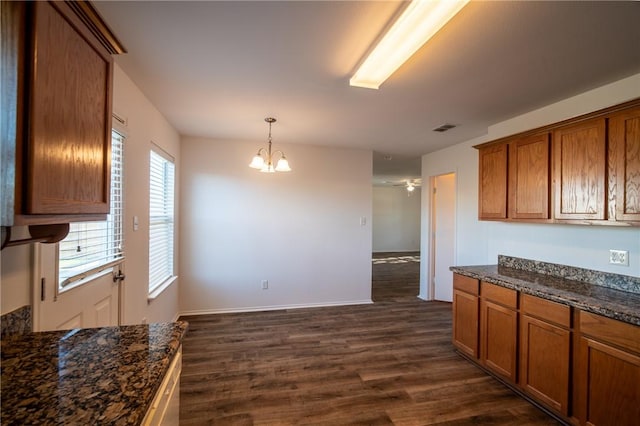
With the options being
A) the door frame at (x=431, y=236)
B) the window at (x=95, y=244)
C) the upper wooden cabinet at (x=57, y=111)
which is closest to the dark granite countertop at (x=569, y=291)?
the door frame at (x=431, y=236)

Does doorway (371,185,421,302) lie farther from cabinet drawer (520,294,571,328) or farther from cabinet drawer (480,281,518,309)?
cabinet drawer (520,294,571,328)

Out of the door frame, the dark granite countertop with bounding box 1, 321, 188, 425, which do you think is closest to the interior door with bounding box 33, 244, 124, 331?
the dark granite countertop with bounding box 1, 321, 188, 425

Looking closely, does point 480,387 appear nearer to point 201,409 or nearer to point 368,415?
point 368,415

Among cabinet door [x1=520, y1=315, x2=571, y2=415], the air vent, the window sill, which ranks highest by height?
the air vent

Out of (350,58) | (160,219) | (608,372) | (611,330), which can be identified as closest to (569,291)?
(611,330)

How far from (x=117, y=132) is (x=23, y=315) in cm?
132

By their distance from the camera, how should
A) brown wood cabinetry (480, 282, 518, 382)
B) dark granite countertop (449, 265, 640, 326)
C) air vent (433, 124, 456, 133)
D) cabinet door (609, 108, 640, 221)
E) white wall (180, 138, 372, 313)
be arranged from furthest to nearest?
white wall (180, 138, 372, 313) < air vent (433, 124, 456, 133) < brown wood cabinetry (480, 282, 518, 382) < cabinet door (609, 108, 640, 221) < dark granite countertop (449, 265, 640, 326)

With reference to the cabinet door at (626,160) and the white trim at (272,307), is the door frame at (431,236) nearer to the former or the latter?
the white trim at (272,307)

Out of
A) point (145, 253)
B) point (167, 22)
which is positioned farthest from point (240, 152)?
point (167, 22)

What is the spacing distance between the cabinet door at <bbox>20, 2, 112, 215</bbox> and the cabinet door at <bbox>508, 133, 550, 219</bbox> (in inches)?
123

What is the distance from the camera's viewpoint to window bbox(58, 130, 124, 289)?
5.30 feet

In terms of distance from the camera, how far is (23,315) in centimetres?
129

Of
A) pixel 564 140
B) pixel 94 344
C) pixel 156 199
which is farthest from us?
pixel 156 199

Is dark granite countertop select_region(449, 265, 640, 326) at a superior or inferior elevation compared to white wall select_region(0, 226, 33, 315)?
inferior
